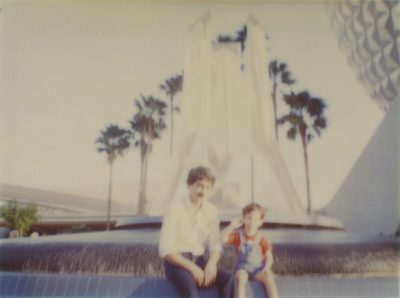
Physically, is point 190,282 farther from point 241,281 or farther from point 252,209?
point 252,209

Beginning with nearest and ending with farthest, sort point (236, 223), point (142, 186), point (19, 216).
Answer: point (236, 223)
point (19, 216)
point (142, 186)

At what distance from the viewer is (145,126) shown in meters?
4.08

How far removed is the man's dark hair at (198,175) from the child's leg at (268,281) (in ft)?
2.23

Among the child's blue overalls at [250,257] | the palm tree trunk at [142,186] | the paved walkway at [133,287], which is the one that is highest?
the palm tree trunk at [142,186]

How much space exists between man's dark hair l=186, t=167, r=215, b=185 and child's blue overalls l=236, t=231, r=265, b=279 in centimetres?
43

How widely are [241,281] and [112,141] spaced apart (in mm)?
1400

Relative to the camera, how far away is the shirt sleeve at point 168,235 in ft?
10.9

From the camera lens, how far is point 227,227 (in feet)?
11.3

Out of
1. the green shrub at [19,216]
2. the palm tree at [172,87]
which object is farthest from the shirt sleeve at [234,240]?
the green shrub at [19,216]

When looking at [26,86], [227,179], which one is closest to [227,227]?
[227,179]

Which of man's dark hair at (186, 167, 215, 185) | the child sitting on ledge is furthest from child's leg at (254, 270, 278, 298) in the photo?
man's dark hair at (186, 167, 215, 185)

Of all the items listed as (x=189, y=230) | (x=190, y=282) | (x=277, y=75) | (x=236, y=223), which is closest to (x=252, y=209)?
(x=236, y=223)

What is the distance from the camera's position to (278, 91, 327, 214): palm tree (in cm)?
408

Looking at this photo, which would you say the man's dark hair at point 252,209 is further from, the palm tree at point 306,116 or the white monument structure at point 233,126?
the palm tree at point 306,116
